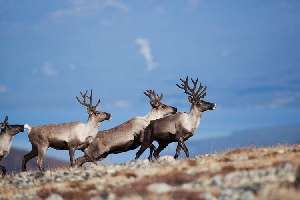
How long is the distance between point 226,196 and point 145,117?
1512 cm

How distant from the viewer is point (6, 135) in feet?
83.4

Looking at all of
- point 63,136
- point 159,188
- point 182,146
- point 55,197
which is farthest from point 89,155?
point 159,188

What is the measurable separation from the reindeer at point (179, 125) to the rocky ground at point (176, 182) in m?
5.12

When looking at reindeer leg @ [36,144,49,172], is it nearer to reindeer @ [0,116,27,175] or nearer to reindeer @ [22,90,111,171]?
reindeer @ [22,90,111,171]

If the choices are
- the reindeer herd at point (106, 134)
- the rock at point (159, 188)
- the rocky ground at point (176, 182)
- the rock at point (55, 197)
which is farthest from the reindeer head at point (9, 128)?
the rock at point (159, 188)

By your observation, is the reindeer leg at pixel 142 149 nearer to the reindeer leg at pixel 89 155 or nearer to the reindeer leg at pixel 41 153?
the reindeer leg at pixel 89 155

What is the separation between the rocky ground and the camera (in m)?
11.1

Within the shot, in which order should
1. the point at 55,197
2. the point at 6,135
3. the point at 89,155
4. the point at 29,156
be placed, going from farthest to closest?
the point at 6,135 < the point at 29,156 < the point at 89,155 < the point at 55,197

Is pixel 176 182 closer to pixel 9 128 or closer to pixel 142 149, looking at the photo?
pixel 142 149

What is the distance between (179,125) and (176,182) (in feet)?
32.3

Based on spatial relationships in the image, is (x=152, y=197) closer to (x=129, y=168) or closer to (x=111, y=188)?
(x=111, y=188)

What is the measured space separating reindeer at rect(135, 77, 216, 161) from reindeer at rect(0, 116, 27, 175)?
599 cm

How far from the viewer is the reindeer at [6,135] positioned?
25.1m

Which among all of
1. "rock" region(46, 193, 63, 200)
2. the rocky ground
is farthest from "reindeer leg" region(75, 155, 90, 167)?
"rock" region(46, 193, 63, 200)
